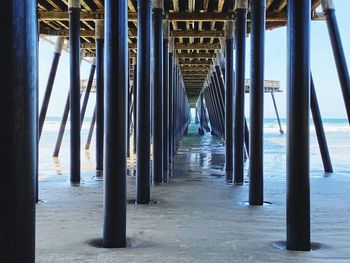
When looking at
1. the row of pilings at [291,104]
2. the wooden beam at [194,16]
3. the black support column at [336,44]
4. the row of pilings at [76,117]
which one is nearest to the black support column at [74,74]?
the row of pilings at [76,117]

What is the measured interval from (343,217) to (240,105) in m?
3.59

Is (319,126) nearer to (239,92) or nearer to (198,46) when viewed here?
(239,92)

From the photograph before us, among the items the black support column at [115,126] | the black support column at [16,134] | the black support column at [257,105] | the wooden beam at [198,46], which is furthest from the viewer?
the wooden beam at [198,46]

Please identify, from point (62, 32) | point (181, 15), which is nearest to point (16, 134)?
point (181, 15)

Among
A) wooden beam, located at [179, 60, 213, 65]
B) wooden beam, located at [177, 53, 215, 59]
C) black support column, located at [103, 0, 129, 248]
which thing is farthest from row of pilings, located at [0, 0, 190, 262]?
wooden beam, located at [179, 60, 213, 65]

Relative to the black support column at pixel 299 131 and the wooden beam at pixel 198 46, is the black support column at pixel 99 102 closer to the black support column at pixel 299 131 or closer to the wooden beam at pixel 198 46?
the wooden beam at pixel 198 46

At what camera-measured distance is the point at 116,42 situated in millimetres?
3592

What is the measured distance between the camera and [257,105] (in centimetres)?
564

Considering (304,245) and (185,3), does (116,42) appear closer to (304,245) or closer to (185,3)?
(304,245)

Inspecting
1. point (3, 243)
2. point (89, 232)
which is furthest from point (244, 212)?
point (3, 243)

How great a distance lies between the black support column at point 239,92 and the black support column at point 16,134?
6.27m

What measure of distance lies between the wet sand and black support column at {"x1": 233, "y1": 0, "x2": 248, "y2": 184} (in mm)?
591

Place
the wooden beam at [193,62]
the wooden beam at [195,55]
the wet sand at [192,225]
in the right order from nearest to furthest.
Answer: the wet sand at [192,225], the wooden beam at [195,55], the wooden beam at [193,62]

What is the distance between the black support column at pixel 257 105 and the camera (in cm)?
558
